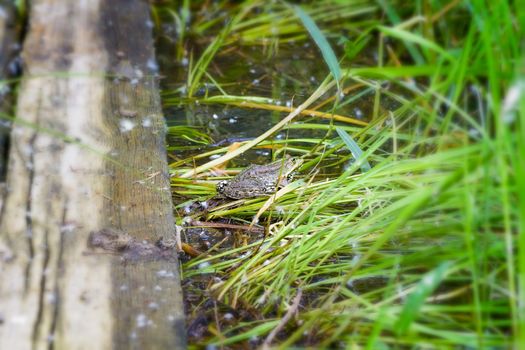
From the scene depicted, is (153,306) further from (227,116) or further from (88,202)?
(227,116)

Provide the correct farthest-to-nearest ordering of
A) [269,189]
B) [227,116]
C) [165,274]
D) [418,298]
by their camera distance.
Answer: [227,116] → [269,189] → [165,274] → [418,298]

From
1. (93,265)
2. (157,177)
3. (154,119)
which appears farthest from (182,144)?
(93,265)

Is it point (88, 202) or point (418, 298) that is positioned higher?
point (418, 298)

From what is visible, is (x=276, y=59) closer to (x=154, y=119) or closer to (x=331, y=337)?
(x=154, y=119)

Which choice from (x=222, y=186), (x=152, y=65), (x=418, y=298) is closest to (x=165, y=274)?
(x=222, y=186)

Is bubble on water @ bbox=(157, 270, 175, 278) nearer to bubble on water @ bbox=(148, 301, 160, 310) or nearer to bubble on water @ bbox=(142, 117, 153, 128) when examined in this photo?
bubble on water @ bbox=(148, 301, 160, 310)

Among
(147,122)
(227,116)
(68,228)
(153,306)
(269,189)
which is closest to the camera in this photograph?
(153,306)

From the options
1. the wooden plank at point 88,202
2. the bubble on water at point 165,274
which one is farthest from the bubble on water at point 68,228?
the bubble on water at point 165,274

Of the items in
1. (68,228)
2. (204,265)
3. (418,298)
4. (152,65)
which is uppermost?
(418,298)
